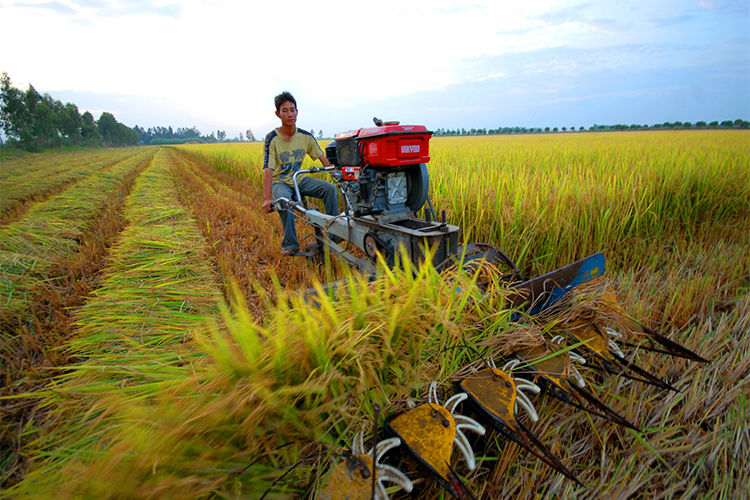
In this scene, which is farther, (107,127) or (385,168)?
(107,127)

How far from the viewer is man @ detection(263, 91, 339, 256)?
347cm

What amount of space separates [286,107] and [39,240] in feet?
12.1

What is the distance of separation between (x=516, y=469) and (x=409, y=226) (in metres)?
1.46

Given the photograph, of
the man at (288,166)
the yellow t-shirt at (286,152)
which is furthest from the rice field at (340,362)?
the yellow t-shirt at (286,152)

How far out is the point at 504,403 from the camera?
1121 millimetres

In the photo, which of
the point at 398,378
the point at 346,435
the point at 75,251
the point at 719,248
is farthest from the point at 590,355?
the point at 75,251

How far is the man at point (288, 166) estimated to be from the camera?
3475mm

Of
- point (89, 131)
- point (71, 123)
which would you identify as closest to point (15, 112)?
point (71, 123)

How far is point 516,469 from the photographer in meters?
1.15

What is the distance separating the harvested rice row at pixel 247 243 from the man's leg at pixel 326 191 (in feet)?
1.65

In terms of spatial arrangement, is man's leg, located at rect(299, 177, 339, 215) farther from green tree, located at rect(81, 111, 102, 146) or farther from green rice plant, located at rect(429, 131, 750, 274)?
green tree, located at rect(81, 111, 102, 146)

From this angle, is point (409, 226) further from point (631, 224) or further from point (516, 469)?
point (631, 224)

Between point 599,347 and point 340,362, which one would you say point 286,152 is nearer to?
point 340,362

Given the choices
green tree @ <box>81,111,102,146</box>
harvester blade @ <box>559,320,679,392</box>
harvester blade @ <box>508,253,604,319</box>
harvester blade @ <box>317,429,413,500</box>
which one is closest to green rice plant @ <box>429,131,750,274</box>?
harvester blade @ <box>508,253,604,319</box>
